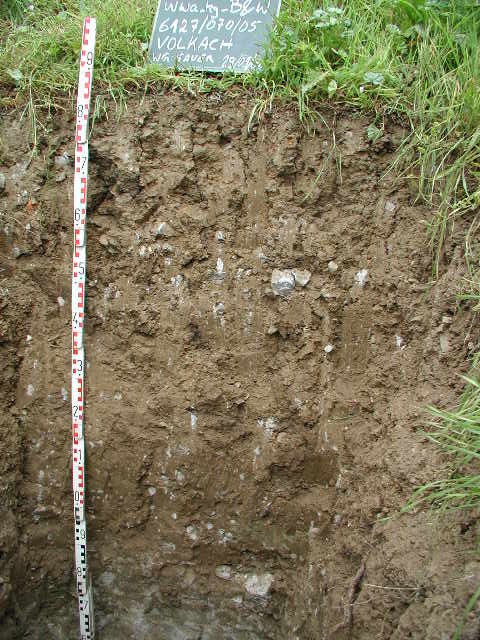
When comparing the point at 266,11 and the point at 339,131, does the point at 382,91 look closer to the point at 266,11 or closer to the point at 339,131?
the point at 339,131

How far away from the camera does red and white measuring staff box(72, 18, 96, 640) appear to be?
2.40 m

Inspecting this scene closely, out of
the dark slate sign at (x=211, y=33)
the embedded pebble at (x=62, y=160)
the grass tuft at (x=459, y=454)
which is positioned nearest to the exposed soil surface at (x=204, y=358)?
the embedded pebble at (x=62, y=160)

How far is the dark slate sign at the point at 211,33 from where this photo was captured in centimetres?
249

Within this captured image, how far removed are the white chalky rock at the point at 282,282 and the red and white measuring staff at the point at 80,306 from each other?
84cm

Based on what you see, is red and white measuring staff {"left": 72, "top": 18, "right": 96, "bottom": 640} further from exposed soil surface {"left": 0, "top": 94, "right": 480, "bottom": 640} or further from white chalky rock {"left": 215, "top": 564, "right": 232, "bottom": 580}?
white chalky rock {"left": 215, "top": 564, "right": 232, "bottom": 580}

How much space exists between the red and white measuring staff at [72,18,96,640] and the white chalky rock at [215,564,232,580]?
1.99 feet

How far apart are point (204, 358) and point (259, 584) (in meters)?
1.07

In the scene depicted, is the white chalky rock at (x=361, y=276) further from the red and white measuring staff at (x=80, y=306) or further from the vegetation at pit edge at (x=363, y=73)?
the red and white measuring staff at (x=80, y=306)

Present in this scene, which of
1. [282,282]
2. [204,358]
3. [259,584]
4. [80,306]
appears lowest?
[259,584]

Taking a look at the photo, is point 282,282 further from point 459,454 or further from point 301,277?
point 459,454

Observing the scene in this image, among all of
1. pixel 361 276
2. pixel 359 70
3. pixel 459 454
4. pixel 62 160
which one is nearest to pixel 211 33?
pixel 359 70

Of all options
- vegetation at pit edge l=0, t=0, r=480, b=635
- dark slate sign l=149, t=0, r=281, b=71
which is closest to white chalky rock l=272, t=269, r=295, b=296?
vegetation at pit edge l=0, t=0, r=480, b=635

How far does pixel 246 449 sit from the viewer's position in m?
2.50

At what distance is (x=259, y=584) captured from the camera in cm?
255
